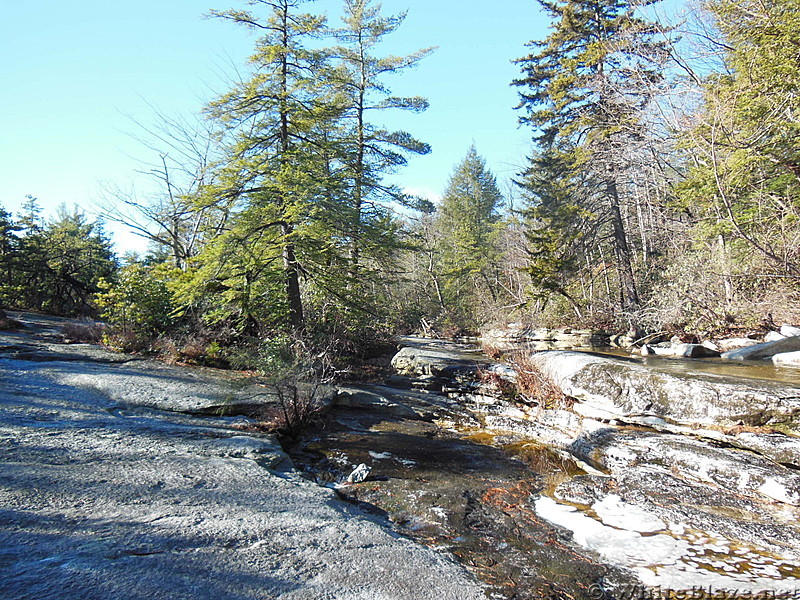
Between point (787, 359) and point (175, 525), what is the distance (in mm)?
11547

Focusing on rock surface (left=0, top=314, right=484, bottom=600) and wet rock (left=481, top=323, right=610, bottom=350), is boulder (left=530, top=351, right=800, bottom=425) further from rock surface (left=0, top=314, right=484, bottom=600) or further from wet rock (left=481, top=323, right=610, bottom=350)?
wet rock (left=481, top=323, right=610, bottom=350)

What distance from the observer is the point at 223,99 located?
Answer: 30.5 ft

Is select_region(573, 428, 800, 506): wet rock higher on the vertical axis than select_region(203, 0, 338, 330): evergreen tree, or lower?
lower

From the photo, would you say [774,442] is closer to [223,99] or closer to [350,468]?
[350,468]

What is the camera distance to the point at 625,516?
157 inches

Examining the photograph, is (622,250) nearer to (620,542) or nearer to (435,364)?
(435,364)

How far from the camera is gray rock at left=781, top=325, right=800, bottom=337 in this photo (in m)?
10.0

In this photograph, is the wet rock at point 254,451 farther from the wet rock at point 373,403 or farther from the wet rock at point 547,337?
the wet rock at point 547,337

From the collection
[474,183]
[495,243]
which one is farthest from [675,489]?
[474,183]

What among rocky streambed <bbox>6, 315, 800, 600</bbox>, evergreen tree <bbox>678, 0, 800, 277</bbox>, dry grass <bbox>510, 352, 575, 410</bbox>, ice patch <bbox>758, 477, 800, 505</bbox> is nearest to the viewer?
rocky streambed <bbox>6, 315, 800, 600</bbox>

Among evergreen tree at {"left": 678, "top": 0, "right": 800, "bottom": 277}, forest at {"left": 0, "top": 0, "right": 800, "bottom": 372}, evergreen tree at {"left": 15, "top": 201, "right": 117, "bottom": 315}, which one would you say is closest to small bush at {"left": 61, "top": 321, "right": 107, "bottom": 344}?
forest at {"left": 0, "top": 0, "right": 800, "bottom": 372}

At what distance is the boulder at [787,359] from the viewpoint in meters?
8.61

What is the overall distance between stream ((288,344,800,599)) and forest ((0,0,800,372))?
2.60 m

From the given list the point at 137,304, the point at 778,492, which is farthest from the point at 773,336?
the point at 137,304
